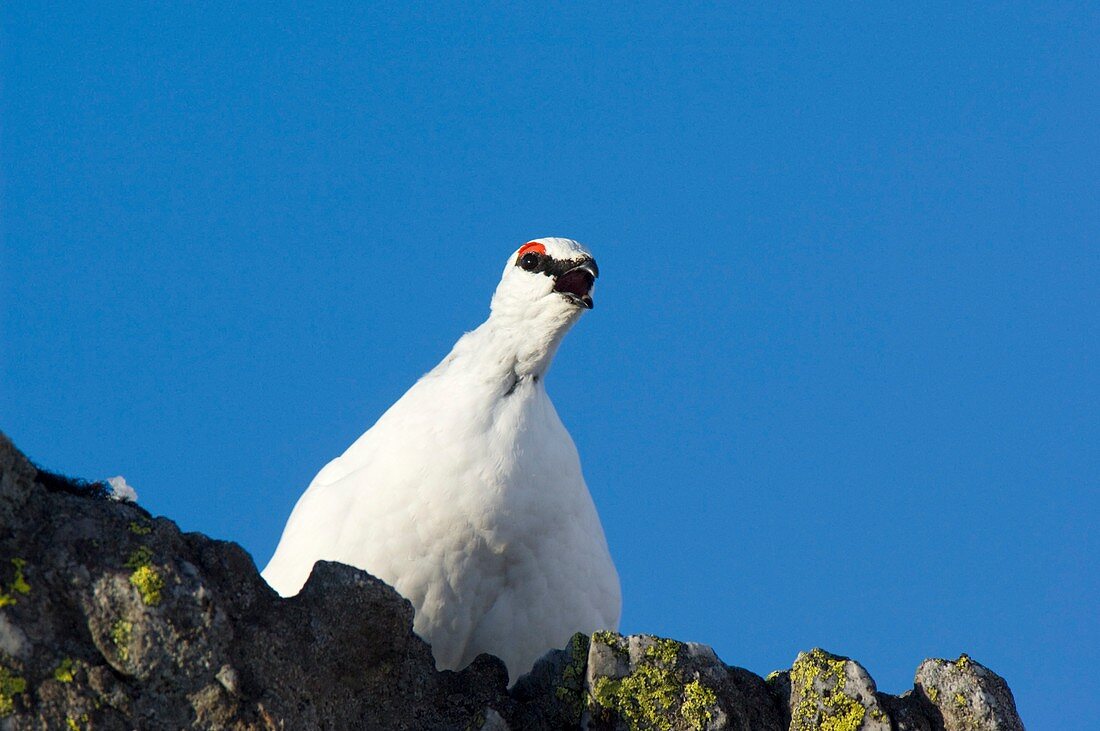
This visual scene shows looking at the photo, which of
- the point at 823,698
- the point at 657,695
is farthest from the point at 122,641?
the point at 823,698

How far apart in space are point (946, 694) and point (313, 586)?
10.5 feet

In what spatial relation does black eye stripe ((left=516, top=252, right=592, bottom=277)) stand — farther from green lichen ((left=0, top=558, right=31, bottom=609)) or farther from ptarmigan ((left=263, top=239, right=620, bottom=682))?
green lichen ((left=0, top=558, right=31, bottom=609))

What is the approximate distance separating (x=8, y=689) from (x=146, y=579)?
0.63 metres

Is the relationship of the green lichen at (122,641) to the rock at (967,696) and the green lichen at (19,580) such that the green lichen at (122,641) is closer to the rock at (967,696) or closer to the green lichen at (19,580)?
the green lichen at (19,580)

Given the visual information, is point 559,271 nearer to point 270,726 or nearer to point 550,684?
point 550,684

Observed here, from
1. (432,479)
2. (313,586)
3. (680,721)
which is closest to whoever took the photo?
(313,586)

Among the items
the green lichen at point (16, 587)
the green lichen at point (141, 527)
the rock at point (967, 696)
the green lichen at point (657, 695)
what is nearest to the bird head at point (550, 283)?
the green lichen at point (657, 695)

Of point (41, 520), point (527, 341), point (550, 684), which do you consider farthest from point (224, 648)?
point (527, 341)

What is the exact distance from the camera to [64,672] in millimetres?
5453

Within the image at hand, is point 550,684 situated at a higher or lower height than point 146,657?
higher

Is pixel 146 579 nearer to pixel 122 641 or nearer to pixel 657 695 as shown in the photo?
pixel 122 641

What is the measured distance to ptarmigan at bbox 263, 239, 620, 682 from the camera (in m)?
9.16

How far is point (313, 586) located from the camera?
6383 mm

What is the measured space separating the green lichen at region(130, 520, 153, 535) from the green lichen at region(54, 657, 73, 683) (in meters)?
0.59
